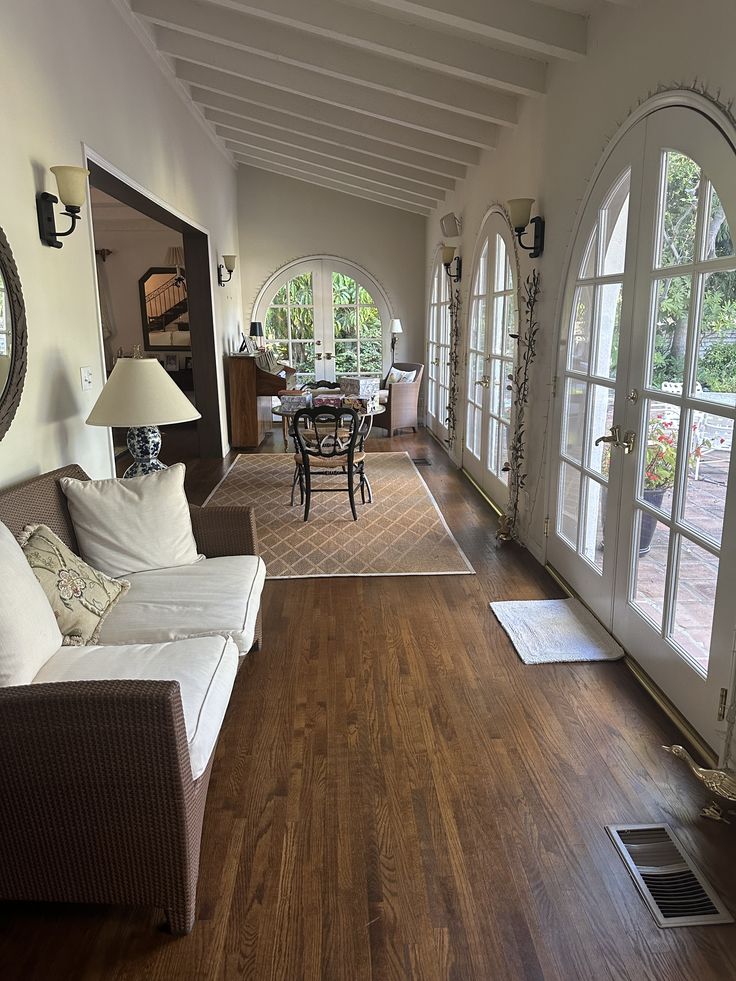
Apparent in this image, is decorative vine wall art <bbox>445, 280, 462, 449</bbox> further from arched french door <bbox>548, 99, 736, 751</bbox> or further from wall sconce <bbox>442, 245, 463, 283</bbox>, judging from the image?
arched french door <bbox>548, 99, 736, 751</bbox>

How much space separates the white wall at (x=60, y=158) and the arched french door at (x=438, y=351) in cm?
380

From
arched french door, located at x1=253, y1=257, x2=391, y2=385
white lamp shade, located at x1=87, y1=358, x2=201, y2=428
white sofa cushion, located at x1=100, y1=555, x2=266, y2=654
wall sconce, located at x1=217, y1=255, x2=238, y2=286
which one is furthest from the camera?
arched french door, located at x1=253, y1=257, x2=391, y2=385

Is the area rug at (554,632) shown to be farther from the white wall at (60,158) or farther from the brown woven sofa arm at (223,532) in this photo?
the white wall at (60,158)

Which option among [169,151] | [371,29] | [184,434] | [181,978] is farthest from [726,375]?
[184,434]

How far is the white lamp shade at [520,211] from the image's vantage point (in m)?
3.94

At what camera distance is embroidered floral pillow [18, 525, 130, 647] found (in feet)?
7.19


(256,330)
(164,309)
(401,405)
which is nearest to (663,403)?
(401,405)

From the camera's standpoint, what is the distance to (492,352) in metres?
5.31

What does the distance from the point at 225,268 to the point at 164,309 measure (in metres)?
2.14

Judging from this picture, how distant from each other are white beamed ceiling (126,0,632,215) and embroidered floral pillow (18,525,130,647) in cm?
266

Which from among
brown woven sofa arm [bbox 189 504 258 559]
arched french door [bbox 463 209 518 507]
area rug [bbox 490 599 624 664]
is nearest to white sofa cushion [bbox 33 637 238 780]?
brown woven sofa arm [bbox 189 504 258 559]

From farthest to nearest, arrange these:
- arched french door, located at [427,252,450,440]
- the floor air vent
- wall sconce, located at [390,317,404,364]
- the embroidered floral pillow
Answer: wall sconce, located at [390,317,404,364], arched french door, located at [427,252,450,440], the embroidered floral pillow, the floor air vent

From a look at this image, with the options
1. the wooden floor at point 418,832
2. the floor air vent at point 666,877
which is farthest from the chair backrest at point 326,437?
the floor air vent at point 666,877

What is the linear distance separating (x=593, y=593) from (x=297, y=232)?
717 centimetres
